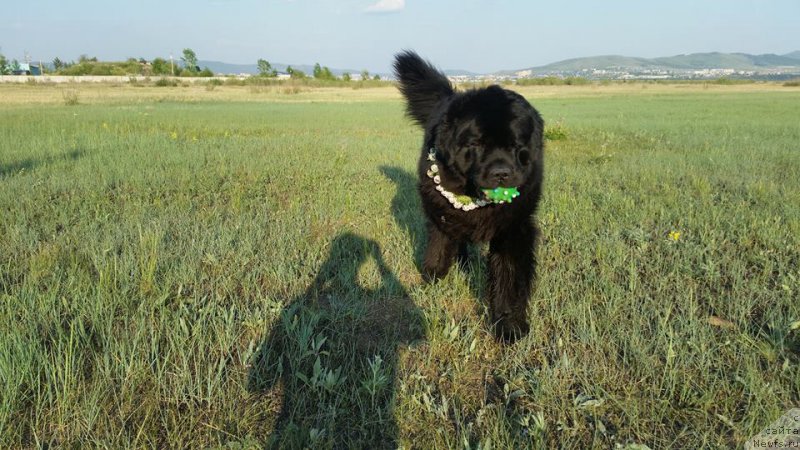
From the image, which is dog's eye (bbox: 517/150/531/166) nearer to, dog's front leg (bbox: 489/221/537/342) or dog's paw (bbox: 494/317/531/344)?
dog's front leg (bbox: 489/221/537/342)

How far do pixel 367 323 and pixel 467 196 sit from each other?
1065 mm

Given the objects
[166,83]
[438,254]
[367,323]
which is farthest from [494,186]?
[166,83]

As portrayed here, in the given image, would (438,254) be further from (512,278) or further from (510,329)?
(510,329)

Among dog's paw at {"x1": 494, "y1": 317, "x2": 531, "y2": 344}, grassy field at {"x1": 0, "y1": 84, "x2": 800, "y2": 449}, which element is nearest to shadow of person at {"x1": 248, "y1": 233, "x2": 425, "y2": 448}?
grassy field at {"x1": 0, "y1": 84, "x2": 800, "y2": 449}

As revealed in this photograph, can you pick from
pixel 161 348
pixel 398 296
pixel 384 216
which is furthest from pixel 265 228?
pixel 161 348

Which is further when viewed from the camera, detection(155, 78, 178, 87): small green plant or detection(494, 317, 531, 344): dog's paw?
detection(155, 78, 178, 87): small green plant

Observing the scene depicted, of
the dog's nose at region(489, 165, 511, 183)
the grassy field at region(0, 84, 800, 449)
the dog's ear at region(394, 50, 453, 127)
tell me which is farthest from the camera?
the dog's ear at region(394, 50, 453, 127)

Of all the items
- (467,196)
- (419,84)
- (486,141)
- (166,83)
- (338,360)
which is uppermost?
(166,83)

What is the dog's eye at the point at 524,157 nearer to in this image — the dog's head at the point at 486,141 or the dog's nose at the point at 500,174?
the dog's head at the point at 486,141

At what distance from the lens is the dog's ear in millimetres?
4461

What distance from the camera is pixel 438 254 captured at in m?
3.31

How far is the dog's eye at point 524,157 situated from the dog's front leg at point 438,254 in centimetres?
74

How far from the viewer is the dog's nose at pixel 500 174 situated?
271 centimetres

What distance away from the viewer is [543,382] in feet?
6.55
